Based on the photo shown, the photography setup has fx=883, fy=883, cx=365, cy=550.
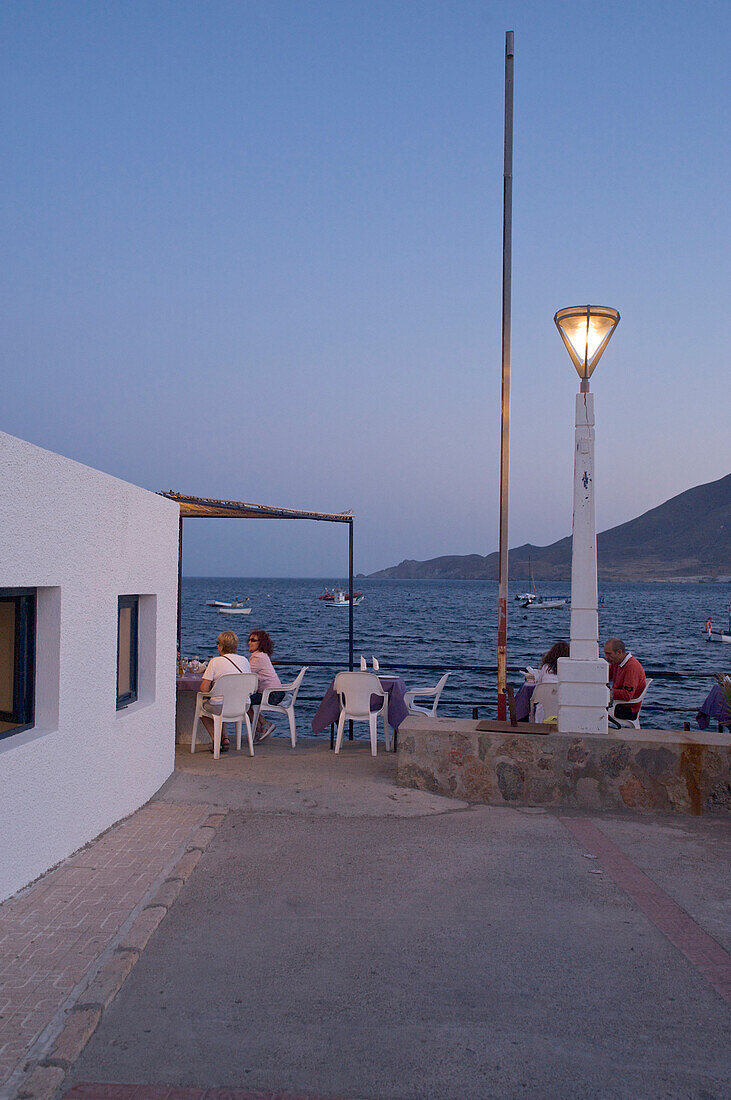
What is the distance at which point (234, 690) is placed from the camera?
28.1 feet

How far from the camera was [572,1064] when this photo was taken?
3002 mm

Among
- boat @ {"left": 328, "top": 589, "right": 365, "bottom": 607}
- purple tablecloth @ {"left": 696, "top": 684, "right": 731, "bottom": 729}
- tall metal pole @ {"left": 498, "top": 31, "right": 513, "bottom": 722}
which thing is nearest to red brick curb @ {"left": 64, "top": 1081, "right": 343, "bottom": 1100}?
tall metal pole @ {"left": 498, "top": 31, "right": 513, "bottom": 722}

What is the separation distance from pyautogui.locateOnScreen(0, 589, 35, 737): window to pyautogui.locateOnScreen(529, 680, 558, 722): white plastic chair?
503 centimetres

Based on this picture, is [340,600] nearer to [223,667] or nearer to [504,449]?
[223,667]

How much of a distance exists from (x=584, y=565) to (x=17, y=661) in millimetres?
4096

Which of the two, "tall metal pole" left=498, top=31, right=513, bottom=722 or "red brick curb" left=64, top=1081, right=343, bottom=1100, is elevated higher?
"tall metal pole" left=498, top=31, right=513, bottom=722

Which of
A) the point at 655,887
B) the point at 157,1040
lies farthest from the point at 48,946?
the point at 655,887

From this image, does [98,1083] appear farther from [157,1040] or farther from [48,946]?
[48,946]

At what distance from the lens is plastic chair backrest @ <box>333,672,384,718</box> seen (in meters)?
8.88

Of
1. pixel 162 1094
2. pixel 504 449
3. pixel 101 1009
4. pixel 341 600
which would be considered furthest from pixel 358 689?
pixel 341 600

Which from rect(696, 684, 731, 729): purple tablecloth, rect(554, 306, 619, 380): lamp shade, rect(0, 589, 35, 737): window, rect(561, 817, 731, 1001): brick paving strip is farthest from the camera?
rect(696, 684, 731, 729): purple tablecloth

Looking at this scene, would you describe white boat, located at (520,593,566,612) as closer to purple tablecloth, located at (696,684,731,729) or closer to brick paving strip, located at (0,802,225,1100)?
purple tablecloth, located at (696,684,731,729)

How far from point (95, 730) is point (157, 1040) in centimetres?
274

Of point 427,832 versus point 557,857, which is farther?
point 427,832
